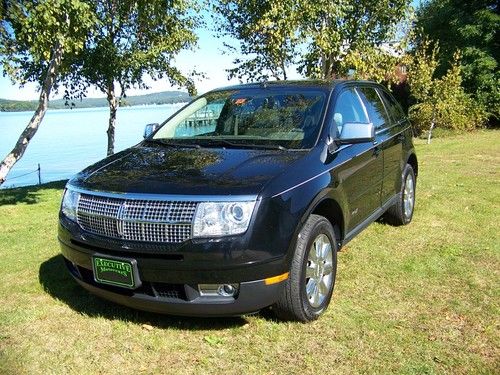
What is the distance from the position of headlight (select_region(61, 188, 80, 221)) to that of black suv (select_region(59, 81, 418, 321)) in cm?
1

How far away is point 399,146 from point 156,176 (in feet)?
10.7

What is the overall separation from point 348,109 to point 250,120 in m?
0.94

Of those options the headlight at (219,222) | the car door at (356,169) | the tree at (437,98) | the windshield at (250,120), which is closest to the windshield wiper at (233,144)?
the windshield at (250,120)

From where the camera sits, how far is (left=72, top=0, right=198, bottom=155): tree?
35.1 feet

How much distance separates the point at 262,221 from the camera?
2998 mm

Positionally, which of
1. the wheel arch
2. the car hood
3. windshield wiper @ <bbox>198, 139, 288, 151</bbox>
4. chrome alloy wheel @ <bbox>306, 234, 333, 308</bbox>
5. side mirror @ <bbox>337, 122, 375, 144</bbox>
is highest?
side mirror @ <bbox>337, 122, 375, 144</bbox>

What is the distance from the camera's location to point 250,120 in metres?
4.31

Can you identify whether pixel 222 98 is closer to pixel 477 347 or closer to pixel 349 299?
pixel 349 299

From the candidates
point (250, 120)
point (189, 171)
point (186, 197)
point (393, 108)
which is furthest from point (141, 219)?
point (393, 108)

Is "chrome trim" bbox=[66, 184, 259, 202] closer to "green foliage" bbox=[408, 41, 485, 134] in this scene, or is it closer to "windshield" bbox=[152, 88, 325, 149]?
"windshield" bbox=[152, 88, 325, 149]

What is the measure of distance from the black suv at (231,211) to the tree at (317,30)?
911cm

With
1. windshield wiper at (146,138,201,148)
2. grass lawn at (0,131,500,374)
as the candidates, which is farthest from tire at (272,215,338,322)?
windshield wiper at (146,138,201,148)

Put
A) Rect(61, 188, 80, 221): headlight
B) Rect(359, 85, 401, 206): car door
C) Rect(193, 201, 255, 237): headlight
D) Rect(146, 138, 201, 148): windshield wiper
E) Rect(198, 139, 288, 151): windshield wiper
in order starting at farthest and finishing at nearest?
Rect(359, 85, 401, 206): car door → Rect(146, 138, 201, 148): windshield wiper → Rect(198, 139, 288, 151): windshield wiper → Rect(61, 188, 80, 221): headlight → Rect(193, 201, 255, 237): headlight

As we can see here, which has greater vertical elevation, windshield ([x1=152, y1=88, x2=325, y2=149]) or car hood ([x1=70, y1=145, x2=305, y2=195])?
windshield ([x1=152, y1=88, x2=325, y2=149])
